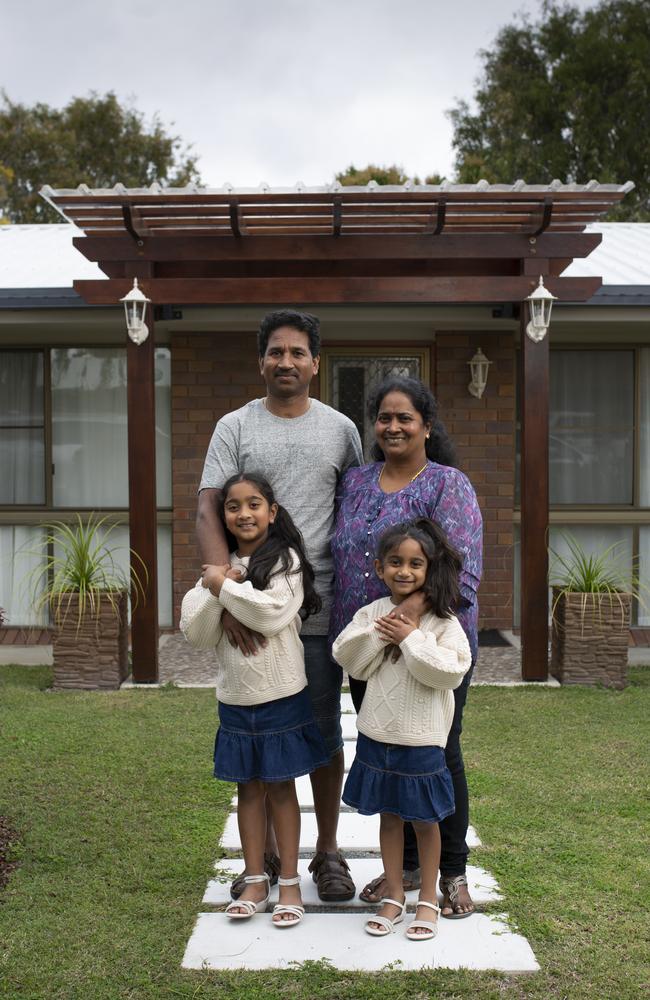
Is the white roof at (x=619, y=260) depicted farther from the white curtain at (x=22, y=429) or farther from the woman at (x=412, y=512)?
the white curtain at (x=22, y=429)

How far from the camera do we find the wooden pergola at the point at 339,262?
5.74 metres

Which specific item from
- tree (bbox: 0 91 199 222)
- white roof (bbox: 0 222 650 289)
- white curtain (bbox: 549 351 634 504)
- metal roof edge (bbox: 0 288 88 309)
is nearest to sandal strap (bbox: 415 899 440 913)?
metal roof edge (bbox: 0 288 88 309)

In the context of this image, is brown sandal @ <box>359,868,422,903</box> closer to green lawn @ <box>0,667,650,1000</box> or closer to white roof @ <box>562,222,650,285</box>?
green lawn @ <box>0,667,650,1000</box>

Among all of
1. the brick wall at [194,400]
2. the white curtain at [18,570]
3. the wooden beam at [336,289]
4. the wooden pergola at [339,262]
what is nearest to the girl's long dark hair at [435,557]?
the wooden pergola at [339,262]

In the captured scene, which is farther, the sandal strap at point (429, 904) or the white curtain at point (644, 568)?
the white curtain at point (644, 568)

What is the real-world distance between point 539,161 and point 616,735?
21413mm

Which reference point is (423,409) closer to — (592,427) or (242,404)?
(242,404)

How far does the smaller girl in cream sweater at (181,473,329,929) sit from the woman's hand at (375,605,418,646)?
0.96 ft

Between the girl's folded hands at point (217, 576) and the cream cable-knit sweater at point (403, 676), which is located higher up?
the girl's folded hands at point (217, 576)

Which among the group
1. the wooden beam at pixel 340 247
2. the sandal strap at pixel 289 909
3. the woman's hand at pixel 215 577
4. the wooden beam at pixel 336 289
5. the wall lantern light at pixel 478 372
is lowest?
the sandal strap at pixel 289 909

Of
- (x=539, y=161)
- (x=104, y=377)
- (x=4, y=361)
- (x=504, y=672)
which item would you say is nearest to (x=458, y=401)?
(x=504, y=672)

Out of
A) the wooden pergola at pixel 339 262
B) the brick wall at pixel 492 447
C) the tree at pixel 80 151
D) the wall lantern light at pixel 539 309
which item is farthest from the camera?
the tree at pixel 80 151

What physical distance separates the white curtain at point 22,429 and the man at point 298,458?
17.9ft

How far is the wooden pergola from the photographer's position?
5.74 meters
